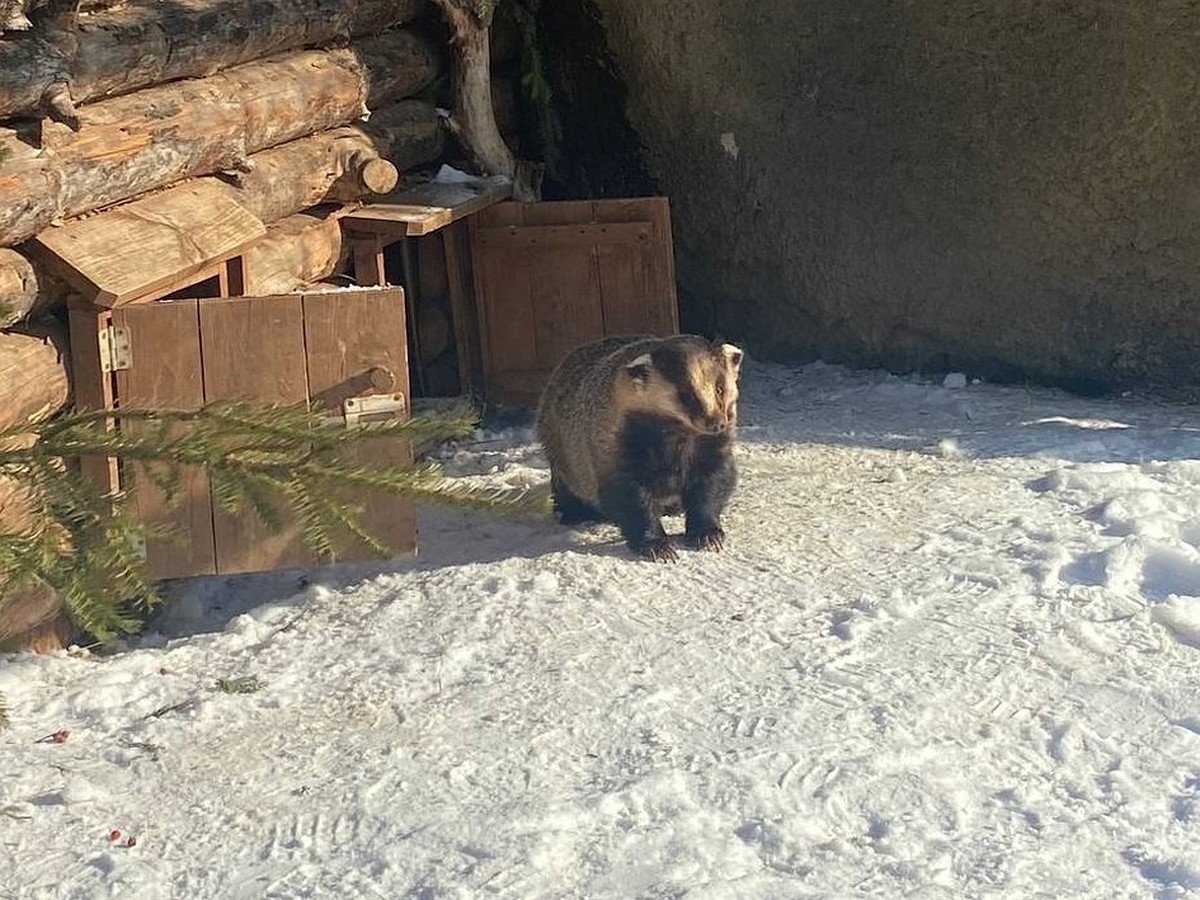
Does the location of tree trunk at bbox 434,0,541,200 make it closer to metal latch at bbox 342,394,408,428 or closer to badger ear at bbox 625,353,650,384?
badger ear at bbox 625,353,650,384

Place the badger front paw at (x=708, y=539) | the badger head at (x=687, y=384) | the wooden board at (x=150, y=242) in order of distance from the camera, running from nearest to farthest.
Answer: the wooden board at (x=150, y=242) < the badger head at (x=687, y=384) < the badger front paw at (x=708, y=539)

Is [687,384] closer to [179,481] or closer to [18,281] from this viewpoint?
[18,281]

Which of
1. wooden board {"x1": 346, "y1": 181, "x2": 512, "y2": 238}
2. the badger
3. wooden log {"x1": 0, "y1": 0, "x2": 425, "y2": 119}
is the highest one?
wooden log {"x1": 0, "y1": 0, "x2": 425, "y2": 119}

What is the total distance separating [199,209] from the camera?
7.17 metres

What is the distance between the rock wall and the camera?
373 inches

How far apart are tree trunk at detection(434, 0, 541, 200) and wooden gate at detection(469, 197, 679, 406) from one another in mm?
454

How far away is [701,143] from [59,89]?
5504mm

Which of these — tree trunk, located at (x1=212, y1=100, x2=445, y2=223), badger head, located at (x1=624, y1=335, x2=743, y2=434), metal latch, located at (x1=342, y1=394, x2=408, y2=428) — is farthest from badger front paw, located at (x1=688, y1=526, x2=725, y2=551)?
tree trunk, located at (x1=212, y1=100, x2=445, y2=223)

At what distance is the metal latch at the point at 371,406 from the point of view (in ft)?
22.9

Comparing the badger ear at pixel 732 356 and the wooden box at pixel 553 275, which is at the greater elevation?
the wooden box at pixel 553 275

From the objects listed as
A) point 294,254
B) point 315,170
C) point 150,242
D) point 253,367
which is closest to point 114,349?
point 150,242

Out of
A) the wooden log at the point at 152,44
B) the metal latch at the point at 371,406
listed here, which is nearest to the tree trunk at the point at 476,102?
the wooden log at the point at 152,44

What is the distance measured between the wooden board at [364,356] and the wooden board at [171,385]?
0.50 metres

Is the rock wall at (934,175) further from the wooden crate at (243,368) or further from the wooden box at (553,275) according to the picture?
the wooden crate at (243,368)
